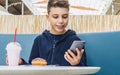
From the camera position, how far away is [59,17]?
1.52 m

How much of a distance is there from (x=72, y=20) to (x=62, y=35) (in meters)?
0.35

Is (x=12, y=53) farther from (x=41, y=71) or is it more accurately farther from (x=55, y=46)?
(x=55, y=46)

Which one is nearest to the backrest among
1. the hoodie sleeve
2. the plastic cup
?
the hoodie sleeve

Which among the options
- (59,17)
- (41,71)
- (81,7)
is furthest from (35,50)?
(81,7)

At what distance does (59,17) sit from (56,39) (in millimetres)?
160

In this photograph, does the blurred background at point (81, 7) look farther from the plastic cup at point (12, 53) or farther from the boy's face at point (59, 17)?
the plastic cup at point (12, 53)

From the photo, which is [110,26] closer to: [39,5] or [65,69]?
[65,69]

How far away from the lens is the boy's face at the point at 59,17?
1.51 meters

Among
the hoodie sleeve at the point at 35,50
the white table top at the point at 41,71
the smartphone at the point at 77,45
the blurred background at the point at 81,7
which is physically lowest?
the hoodie sleeve at the point at 35,50

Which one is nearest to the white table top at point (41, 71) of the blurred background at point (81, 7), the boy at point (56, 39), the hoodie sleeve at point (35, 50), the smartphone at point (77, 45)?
the smartphone at point (77, 45)

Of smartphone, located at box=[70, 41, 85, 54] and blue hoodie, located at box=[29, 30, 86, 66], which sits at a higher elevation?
smartphone, located at box=[70, 41, 85, 54]

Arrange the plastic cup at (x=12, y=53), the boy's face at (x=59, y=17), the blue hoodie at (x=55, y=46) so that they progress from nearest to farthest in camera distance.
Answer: the plastic cup at (x=12, y=53), the boy's face at (x=59, y=17), the blue hoodie at (x=55, y=46)

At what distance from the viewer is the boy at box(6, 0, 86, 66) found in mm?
1522

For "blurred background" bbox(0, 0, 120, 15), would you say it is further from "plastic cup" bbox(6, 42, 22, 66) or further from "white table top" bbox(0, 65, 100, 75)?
"white table top" bbox(0, 65, 100, 75)
